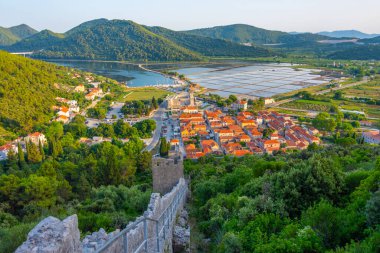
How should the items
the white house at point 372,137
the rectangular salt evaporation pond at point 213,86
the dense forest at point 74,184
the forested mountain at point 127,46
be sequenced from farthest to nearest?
the forested mountain at point 127,46, the rectangular salt evaporation pond at point 213,86, the white house at point 372,137, the dense forest at point 74,184

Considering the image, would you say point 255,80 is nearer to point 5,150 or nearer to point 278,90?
point 278,90

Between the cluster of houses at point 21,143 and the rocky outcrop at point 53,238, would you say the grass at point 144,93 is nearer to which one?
the cluster of houses at point 21,143

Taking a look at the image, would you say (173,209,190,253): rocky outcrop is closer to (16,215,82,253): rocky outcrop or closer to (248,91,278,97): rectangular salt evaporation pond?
(16,215,82,253): rocky outcrop

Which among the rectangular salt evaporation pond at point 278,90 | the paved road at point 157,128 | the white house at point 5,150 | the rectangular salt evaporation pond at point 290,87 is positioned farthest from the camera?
the rectangular salt evaporation pond at point 290,87

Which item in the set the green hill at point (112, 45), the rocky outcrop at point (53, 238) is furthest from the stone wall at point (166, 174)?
the green hill at point (112, 45)

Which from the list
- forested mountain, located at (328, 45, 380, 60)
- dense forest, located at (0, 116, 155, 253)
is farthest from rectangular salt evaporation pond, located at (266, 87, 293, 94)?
forested mountain, located at (328, 45, 380, 60)

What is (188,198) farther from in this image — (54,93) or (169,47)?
(169,47)

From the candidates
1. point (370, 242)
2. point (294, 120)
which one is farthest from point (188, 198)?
point (294, 120)
